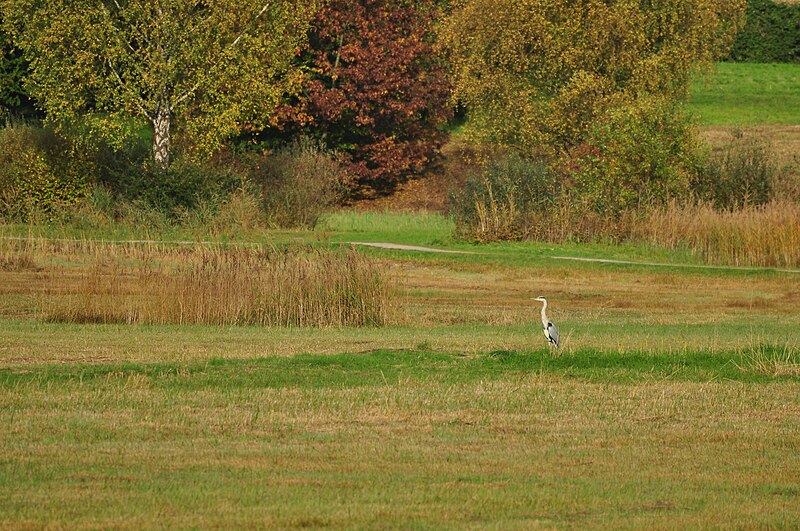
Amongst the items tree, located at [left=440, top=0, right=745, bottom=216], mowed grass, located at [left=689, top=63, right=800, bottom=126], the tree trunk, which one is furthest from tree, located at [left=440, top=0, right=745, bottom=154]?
mowed grass, located at [left=689, top=63, right=800, bottom=126]

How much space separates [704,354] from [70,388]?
322 inches

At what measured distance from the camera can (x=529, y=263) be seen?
112 feet

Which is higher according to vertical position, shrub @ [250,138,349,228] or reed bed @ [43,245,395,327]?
shrub @ [250,138,349,228]

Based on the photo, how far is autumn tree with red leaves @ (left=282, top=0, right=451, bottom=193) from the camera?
52781mm

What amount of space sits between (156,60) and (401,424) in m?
29.4

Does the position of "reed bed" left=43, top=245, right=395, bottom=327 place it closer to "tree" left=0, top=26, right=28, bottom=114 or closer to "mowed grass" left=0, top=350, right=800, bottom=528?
"mowed grass" left=0, top=350, right=800, bottom=528

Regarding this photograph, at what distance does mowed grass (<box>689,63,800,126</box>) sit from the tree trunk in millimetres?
28673

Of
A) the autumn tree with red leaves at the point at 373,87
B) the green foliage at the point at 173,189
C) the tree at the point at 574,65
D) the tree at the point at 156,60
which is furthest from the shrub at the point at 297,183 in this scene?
the tree at the point at 574,65

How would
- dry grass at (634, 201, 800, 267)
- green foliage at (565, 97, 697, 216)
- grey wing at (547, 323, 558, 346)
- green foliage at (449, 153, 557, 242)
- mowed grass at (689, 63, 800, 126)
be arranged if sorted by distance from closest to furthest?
grey wing at (547, 323, 558, 346) < dry grass at (634, 201, 800, 267) < green foliage at (449, 153, 557, 242) < green foliage at (565, 97, 697, 216) < mowed grass at (689, 63, 800, 126)

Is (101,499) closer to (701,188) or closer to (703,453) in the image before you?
(703,453)

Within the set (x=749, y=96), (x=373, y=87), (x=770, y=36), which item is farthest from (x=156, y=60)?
(x=770, y=36)

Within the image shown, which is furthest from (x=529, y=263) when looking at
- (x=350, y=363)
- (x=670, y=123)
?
(x=350, y=363)

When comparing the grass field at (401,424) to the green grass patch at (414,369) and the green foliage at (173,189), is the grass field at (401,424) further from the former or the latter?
the green foliage at (173,189)

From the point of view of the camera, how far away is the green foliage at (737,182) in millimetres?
41125
